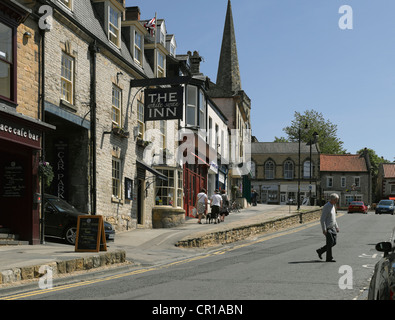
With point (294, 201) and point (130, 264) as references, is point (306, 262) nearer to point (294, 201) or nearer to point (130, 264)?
point (130, 264)

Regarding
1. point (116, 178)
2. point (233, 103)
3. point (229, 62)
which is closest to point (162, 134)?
point (116, 178)

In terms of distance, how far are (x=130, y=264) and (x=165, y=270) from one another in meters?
1.56

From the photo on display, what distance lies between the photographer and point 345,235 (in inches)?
1016

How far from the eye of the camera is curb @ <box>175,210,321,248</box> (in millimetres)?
20078

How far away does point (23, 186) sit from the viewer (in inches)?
664

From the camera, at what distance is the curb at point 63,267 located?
34.4 feet

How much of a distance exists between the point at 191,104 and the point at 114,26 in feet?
26.8

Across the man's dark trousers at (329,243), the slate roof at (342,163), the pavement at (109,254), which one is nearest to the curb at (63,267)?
the pavement at (109,254)

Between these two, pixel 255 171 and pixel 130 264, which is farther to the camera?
pixel 255 171

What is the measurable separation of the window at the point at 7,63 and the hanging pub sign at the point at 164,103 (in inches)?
304

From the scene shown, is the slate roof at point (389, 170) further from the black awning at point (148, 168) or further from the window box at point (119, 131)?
the window box at point (119, 131)

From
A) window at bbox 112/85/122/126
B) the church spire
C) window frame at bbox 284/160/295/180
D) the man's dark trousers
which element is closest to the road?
the man's dark trousers

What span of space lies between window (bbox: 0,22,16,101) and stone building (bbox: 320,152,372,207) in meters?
75.9
